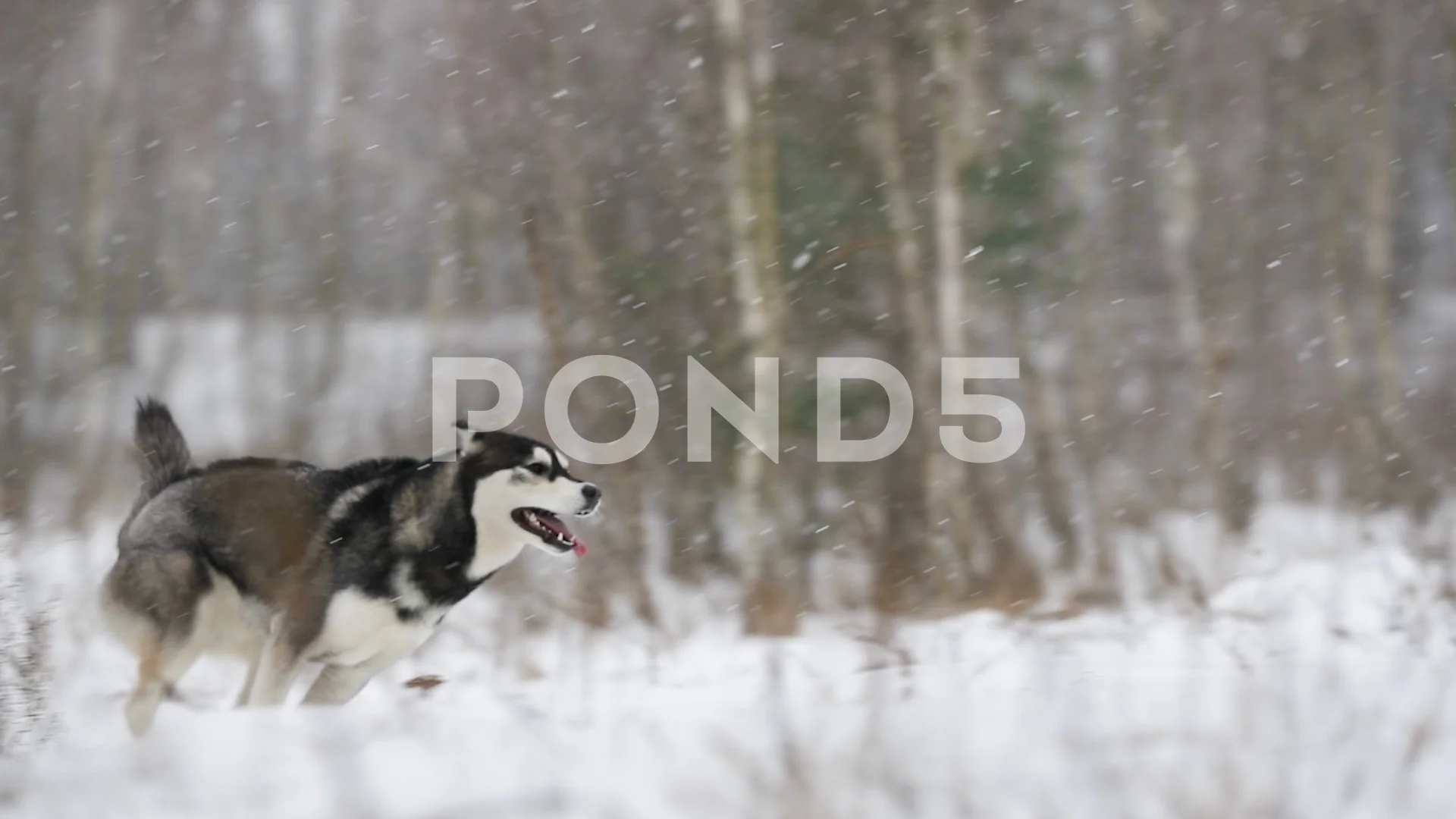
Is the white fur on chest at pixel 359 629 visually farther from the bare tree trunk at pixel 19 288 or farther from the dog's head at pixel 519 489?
the bare tree trunk at pixel 19 288

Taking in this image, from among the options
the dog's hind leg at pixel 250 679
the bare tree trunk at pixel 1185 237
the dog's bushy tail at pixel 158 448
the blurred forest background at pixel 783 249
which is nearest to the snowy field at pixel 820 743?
the dog's hind leg at pixel 250 679

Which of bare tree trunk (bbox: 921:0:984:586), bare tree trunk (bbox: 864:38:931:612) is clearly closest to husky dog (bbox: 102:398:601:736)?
bare tree trunk (bbox: 864:38:931:612)

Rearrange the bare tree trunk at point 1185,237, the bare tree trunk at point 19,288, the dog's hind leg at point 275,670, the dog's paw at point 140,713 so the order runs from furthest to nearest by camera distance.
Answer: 1. the bare tree trunk at point 19,288
2. the bare tree trunk at point 1185,237
3. the dog's hind leg at point 275,670
4. the dog's paw at point 140,713

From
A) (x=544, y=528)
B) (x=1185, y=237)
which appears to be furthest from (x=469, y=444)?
(x=1185, y=237)

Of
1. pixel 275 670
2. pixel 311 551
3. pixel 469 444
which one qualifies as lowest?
pixel 275 670

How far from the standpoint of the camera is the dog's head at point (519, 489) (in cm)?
522

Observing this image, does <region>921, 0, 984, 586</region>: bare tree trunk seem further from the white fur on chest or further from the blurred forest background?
the white fur on chest

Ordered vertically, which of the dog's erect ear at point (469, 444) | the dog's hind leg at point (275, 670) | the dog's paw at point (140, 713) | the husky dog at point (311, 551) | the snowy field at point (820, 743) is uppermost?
the dog's erect ear at point (469, 444)

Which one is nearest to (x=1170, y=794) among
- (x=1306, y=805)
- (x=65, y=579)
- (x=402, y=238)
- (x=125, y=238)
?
(x=1306, y=805)

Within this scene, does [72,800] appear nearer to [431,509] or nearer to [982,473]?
[431,509]

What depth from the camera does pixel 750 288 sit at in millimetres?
8312

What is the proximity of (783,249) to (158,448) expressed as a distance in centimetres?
488

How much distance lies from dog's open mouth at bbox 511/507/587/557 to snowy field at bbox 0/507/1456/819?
760 mm

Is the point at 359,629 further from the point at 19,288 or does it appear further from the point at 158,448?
the point at 19,288
